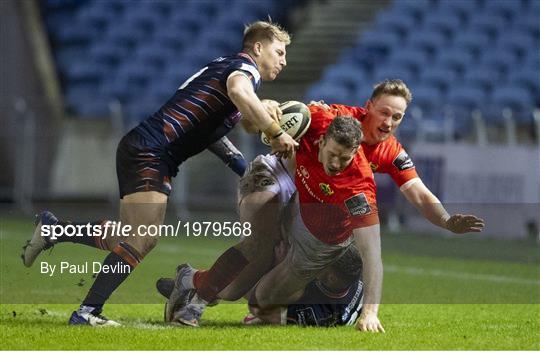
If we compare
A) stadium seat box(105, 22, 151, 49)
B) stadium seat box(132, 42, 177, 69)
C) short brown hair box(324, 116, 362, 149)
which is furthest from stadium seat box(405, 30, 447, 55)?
short brown hair box(324, 116, 362, 149)

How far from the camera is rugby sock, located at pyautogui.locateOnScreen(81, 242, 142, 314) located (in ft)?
24.3

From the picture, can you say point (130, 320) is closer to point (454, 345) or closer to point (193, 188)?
point (454, 345)

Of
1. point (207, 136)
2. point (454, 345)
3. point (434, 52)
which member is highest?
point (434, 52)

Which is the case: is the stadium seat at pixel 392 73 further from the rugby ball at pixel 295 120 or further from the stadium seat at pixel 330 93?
the rugby ball at pixel 295 120

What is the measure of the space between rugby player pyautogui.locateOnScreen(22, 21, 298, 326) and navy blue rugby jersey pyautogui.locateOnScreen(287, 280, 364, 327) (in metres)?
0.93

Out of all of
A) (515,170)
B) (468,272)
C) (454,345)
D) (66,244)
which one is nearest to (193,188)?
(515,170)

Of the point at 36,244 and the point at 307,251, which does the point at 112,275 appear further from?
the point at 307,251

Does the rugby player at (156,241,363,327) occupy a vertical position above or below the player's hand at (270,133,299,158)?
below

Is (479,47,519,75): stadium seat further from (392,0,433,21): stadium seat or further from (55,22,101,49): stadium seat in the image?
(55,22,101,49): stadium seat

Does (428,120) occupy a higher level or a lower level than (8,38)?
lower

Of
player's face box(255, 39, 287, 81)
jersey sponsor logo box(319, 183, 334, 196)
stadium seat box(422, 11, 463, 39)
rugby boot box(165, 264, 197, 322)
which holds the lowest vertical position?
rugby boot box(165, 264, 197, 322)

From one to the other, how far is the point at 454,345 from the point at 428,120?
10351 millimetres

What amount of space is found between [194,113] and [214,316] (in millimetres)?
1348

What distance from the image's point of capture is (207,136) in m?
7.75
